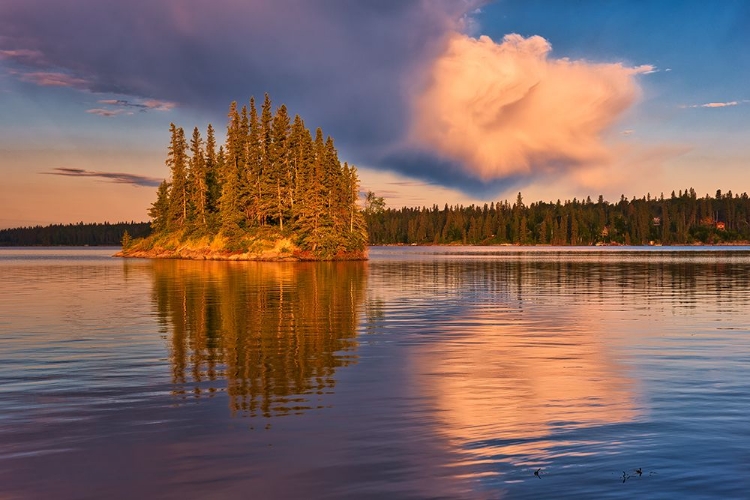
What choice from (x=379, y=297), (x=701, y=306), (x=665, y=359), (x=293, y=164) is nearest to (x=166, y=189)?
(x=293, y=164)

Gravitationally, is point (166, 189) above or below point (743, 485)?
above

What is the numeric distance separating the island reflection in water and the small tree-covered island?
66743 mm

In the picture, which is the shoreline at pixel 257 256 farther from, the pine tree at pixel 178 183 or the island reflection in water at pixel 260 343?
the island reflection in water at pixel 260 343

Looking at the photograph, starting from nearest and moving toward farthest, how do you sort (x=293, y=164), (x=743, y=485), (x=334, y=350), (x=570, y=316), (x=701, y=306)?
(x=743, y=485), (x=334, y=350), (x=570, y=316), (x=701, y=306), (x=293, y=164)

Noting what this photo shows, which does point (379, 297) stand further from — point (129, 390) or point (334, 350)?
point (129, 390)

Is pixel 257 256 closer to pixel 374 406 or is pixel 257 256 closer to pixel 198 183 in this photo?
pixel 198 183

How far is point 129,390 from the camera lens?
592 inches

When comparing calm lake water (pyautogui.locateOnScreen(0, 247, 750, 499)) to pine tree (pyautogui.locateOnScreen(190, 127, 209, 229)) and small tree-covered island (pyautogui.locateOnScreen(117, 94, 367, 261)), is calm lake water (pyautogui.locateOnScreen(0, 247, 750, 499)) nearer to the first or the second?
small tree-covered island (pyautogui.locateOnScreen(117, 94, 367, 261))

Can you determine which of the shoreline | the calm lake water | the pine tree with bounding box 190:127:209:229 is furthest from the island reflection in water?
the pine tree with bounding box 190:127:209:229

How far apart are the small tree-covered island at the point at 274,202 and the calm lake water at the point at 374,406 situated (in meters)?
80.3

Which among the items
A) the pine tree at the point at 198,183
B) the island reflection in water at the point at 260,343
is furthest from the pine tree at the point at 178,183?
the island reflection in water at the point at 260,343

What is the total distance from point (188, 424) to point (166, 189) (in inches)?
6389

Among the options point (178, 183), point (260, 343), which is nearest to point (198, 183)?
point (178, 183)

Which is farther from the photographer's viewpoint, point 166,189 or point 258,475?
point 166,189
